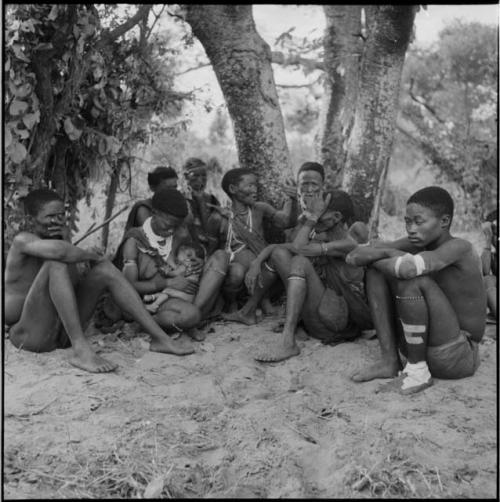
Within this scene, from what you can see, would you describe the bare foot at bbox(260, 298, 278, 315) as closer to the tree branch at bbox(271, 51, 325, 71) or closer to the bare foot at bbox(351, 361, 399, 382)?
the bare foot at bbox(351, 361, 399, 382)

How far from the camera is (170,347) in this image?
429cm

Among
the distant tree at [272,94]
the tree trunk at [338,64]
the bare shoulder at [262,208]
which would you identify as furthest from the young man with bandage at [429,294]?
the tree trunk at [338,64]

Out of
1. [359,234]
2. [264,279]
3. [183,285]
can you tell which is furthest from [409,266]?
[183,285]

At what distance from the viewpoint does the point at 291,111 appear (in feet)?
55.1

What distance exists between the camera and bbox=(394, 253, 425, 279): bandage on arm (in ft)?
11.5

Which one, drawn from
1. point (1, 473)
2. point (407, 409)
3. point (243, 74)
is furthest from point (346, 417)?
point (243, 74)

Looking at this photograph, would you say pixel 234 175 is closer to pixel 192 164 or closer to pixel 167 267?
pixel 192 164

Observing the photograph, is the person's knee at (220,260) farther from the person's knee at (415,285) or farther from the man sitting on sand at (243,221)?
the person's knee at (415,285)

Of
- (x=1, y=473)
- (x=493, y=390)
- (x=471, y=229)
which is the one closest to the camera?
(x=1, y=473)

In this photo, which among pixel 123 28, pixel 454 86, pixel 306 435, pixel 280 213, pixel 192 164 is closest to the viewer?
pixel 306 435

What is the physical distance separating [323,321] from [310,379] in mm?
545

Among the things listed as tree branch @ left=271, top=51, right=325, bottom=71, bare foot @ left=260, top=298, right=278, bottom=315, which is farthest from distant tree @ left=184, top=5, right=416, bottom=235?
tree branch @ left=271, top=51, right=325, bottom=71

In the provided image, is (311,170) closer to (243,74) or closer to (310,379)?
(243,74)

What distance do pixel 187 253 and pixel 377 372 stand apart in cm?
182
